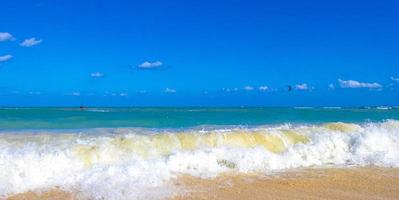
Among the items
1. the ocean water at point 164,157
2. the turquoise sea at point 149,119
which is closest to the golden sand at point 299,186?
the ocean water at point 164,157

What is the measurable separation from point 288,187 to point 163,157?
2.74m

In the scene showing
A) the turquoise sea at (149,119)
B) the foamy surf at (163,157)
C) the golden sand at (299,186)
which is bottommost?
the golden sand at (299,186)

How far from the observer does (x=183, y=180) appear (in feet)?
26.9

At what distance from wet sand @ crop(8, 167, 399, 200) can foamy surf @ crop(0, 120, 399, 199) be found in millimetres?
346

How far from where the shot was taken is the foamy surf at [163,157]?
25.2 ft

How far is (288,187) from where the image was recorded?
25.4ft

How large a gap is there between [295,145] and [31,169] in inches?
248

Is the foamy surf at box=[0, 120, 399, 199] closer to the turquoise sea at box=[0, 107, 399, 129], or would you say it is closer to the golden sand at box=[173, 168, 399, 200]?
the golden sand at box=[173, 168, 399, 200]

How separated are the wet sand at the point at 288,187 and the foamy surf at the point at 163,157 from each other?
1.14 ft

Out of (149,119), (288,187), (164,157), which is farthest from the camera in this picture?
(149,119)

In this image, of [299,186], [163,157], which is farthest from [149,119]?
[299,186]

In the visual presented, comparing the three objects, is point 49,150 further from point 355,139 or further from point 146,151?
point 355,139

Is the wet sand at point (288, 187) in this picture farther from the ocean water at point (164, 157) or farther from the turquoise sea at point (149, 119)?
the turquoise sea at point (149, 119)

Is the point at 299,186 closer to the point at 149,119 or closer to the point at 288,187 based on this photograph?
the point at 288,187
